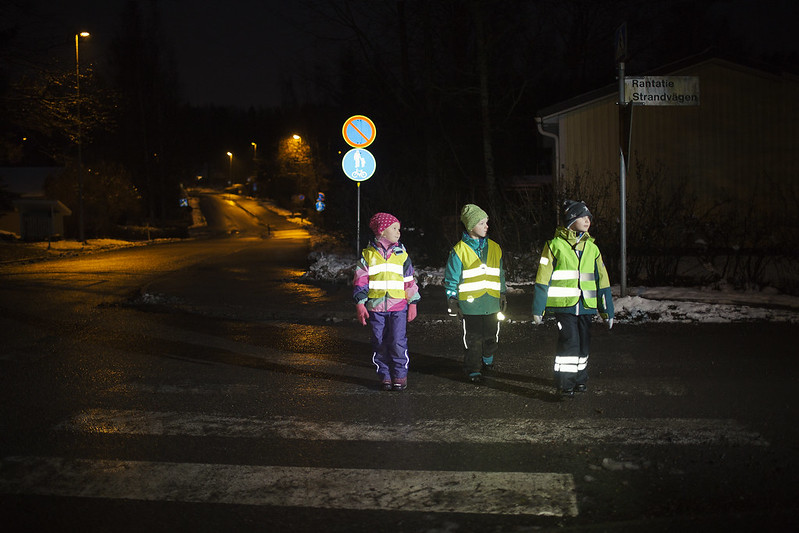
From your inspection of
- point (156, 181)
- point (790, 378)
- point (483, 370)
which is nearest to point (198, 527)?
point (483, 370)

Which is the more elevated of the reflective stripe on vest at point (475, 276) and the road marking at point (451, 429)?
the reflective stripe on vest at point (475, 276)

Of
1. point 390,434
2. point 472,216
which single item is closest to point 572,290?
point 472,216

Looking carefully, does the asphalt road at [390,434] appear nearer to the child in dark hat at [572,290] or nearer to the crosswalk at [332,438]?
the crosswalk at [332,438]

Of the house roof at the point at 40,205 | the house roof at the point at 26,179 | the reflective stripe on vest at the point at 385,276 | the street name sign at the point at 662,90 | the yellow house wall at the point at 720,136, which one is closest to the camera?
the reflective stripe on vest at the point at 385,276

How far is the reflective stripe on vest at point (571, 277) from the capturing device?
6180 millimetres

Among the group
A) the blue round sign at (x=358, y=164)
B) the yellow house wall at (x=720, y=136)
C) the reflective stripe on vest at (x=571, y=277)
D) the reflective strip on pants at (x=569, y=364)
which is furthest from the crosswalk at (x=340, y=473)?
the yellow house wall at (x=720, y=136)

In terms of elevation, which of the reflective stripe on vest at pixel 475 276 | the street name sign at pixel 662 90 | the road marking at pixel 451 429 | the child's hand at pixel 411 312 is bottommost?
the road marking at pixel 451 429

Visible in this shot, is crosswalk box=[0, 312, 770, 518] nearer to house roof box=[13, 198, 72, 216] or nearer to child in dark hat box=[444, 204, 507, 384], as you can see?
child in dark hat box=[444, 204, 507, 384]

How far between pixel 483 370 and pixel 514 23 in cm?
1391

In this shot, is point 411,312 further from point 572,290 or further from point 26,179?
point 26,179

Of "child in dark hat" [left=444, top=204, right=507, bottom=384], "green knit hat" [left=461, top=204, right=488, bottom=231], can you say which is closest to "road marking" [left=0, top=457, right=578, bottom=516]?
"child in dark hat" [left=444, top=204, right=507, bottom=384]

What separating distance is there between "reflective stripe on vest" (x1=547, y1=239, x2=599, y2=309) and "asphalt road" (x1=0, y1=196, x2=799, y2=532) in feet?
2.86

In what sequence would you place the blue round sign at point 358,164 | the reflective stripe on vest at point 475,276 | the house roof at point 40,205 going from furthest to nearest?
the house roof at point 40,205
the blue round sign at point 358,164
the reflective stripe on vest at point 475,276

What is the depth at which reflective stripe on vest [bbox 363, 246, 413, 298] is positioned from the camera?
6523 millimetres
